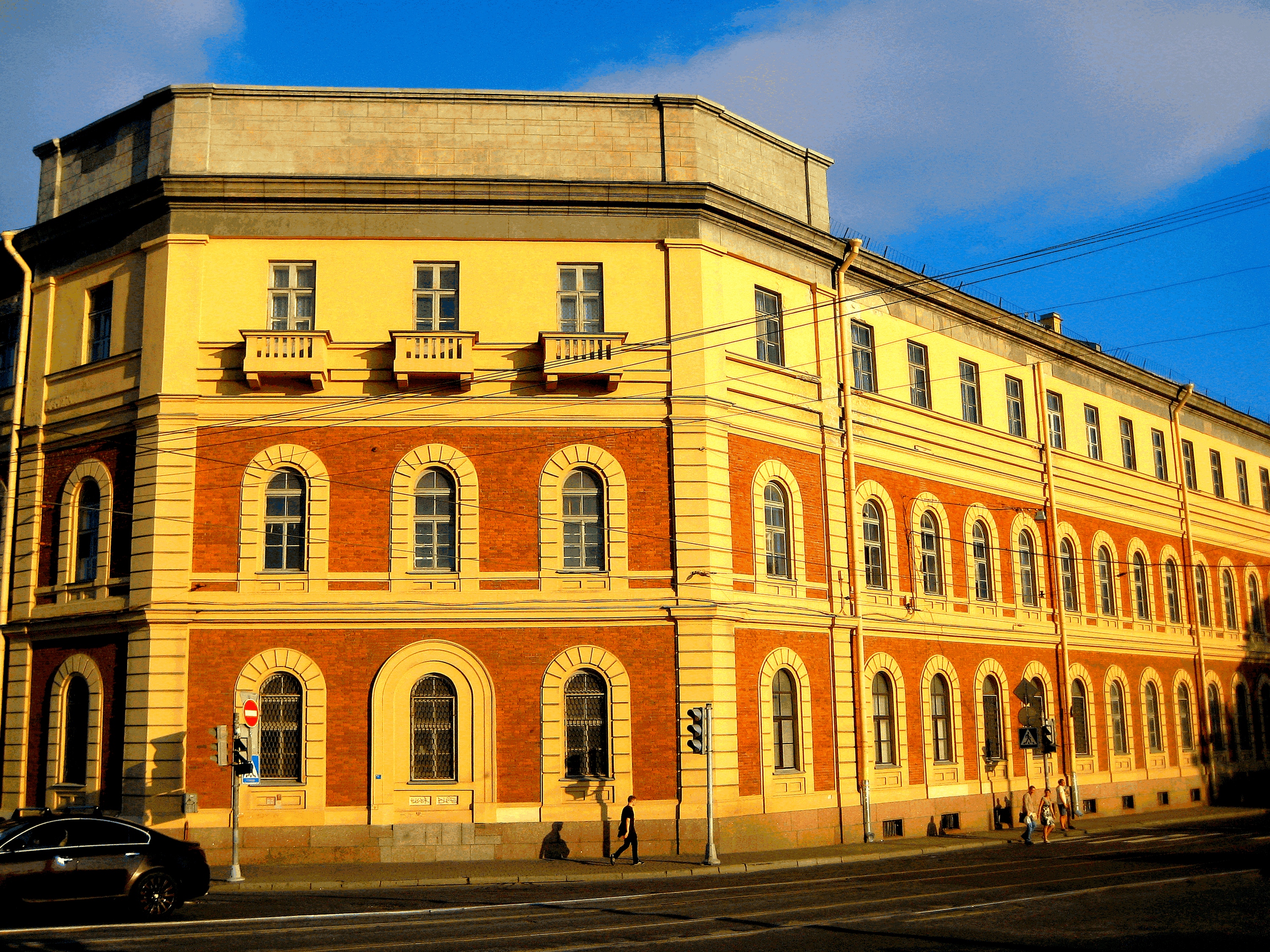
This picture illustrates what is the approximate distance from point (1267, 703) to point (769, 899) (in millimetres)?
39927

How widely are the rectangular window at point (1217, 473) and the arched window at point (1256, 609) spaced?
399 centimetres

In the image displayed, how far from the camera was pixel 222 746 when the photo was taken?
23906 mm

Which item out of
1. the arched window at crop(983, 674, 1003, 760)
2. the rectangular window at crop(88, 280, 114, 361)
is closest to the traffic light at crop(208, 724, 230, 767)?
the rectangular window at crop(88, 280, 114, 361)

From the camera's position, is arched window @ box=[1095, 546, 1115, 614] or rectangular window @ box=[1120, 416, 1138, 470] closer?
arched window @ box=[1095, 546, 1115, 614]

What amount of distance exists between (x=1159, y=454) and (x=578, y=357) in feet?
95.0

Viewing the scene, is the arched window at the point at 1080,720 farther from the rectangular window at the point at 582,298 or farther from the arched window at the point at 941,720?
the rectangular window at the point at 582,298

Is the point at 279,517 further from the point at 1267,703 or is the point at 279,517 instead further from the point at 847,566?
the point at 1267,703

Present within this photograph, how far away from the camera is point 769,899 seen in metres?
19.5

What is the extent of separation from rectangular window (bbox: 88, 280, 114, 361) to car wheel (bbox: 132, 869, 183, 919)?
15094mm

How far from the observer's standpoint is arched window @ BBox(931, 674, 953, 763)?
33656mm

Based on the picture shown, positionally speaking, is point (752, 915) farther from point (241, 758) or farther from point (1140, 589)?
point (1140, 589)

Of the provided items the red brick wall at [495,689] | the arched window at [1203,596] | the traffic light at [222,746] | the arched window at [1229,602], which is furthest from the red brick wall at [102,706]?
the arched window at [1229,602]

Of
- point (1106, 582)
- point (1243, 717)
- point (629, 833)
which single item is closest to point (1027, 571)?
point (1106, 582)

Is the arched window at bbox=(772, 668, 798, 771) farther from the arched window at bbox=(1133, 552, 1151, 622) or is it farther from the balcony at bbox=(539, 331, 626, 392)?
the arched window at bbox=(1133, 552, 1151, 622)
